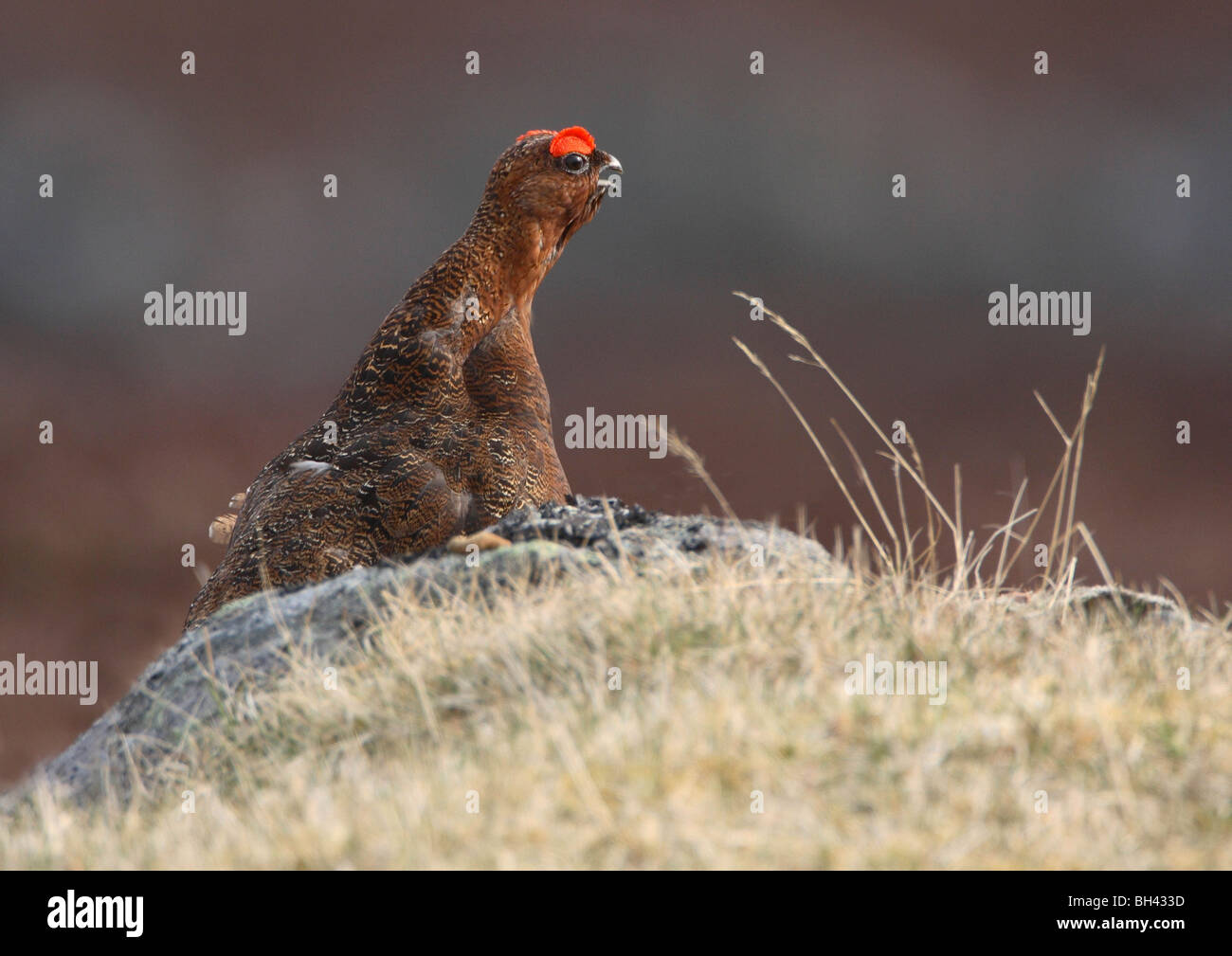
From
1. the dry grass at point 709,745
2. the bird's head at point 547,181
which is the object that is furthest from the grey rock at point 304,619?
the bird's head at point 547,181

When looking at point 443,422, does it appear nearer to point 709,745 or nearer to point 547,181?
point 547,181

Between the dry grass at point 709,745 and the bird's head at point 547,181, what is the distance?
232 cm

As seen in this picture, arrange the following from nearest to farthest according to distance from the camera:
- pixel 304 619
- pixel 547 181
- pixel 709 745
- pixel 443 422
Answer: pixel 709 745
pixel 304 619
pixel 443 422
pixel 547 181

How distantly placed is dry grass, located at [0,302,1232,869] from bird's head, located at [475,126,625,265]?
2322 millimetres

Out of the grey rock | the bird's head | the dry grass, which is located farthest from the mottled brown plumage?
the dry grass

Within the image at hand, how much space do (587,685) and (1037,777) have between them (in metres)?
1.22

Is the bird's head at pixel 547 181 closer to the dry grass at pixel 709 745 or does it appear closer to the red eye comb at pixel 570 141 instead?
the red eye comb at pixel 570 141

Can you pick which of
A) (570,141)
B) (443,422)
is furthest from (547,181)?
(443,422)

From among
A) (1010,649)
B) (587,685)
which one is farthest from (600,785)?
(1010,649)

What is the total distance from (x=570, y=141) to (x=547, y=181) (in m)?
0.25

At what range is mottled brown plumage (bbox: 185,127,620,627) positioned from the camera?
4.98 m

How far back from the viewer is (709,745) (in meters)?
2.91

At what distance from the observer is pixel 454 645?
3.73 metres
